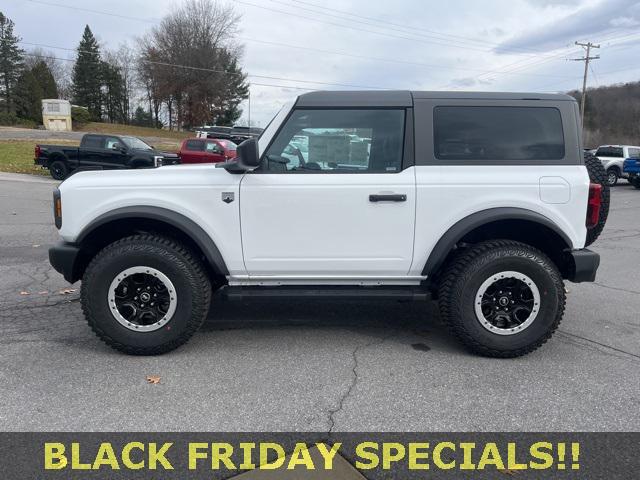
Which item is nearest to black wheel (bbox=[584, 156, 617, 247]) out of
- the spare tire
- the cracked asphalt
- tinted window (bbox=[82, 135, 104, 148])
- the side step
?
the spare tire

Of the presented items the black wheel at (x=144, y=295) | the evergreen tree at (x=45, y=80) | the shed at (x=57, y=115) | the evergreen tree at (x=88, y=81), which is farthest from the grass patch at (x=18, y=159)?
the evergreen tree at (x=88, y=81)

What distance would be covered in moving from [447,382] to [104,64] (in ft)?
261

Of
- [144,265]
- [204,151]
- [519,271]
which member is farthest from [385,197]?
[204,151]

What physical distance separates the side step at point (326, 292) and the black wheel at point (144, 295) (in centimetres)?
24

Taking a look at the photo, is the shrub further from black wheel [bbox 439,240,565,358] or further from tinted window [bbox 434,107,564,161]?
black wheel [bbox 439,240,565,358]

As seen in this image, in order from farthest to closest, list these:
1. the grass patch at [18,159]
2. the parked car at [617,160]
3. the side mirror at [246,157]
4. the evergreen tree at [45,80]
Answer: the evergreen tree at [45,80] → the parked car at [617,160] → the grass patch at [18,159] → the side mirror at [246,157]

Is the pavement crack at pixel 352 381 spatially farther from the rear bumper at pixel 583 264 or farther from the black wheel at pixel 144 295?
the rear bumper at pixel 583 264

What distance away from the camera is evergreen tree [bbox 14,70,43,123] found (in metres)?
61.9

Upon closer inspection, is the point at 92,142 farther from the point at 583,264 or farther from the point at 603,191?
the point at 583,264

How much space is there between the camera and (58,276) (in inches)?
246

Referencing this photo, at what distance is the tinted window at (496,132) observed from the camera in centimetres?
395

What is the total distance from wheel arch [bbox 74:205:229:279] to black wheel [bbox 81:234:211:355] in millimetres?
126

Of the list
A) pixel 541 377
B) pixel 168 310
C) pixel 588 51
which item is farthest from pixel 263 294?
pixel 588 51

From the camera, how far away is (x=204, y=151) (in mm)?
20000
